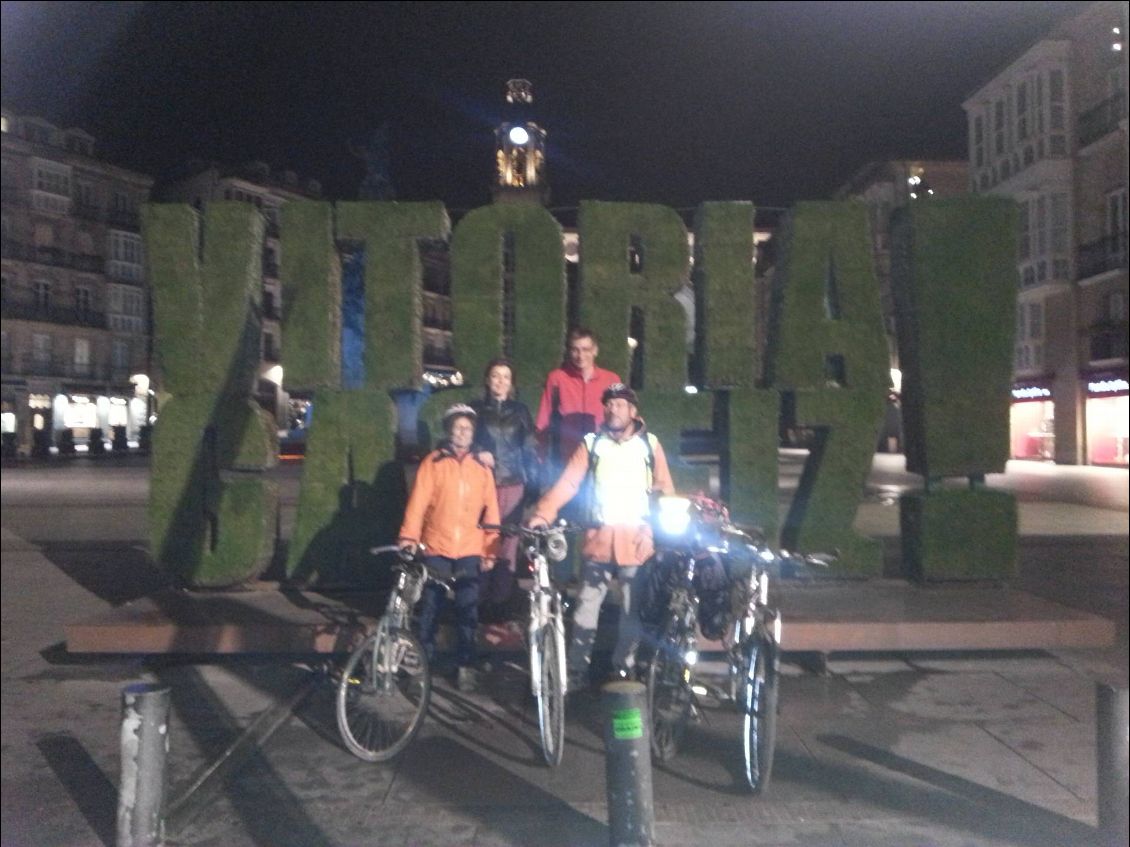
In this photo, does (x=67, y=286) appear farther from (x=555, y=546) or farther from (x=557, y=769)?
(x=557, y=769)

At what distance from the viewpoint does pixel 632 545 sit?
6398mm

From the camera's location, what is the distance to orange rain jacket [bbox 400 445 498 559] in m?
6.68

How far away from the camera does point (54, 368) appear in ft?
188

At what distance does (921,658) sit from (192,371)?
20.2 ft

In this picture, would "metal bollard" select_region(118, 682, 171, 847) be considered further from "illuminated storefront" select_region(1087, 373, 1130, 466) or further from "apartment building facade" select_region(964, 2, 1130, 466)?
"illuminated storefront" select_region(1087, 373, 1130, 466)

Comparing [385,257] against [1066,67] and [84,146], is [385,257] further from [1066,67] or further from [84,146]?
[84,146]

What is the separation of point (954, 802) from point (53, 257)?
61.0m

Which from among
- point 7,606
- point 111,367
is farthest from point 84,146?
point 7,606

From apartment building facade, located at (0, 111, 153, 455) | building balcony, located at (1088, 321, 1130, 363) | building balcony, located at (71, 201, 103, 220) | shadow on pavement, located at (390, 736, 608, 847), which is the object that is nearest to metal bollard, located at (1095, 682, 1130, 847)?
shadow on pavement, located at (390, 736, 608, 847)

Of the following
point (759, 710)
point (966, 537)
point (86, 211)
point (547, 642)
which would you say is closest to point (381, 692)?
point (547, 642)

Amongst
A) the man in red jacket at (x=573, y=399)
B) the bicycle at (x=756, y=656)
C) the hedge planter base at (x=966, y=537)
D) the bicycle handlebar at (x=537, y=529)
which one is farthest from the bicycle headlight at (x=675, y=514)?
the hedge planter base at (x=966, y=537)

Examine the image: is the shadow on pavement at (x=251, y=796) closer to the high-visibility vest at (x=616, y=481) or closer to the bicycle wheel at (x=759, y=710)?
the bicycle wheel at (x=759, y=710)

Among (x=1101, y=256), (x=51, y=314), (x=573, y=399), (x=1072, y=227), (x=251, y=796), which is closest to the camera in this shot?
(x=251, y=796)

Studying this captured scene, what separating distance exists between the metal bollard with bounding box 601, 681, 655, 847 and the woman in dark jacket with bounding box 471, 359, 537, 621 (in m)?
3.28
